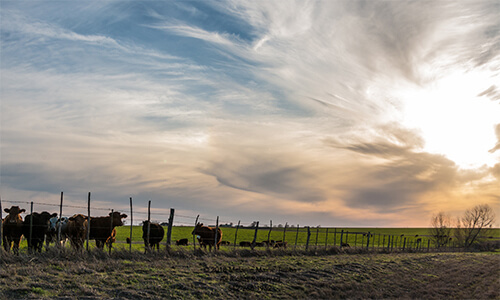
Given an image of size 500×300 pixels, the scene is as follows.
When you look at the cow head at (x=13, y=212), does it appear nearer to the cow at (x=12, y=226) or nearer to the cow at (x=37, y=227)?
the cow at (x=12, y=226)

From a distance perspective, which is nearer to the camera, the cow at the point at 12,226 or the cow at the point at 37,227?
the cow at the point at 12,226

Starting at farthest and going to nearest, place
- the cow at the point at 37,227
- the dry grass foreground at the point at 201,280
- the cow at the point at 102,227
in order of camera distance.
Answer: the cow at the point at 102,227
the cow at the point at 37,227
the dry grass foreground at the point at 201,280

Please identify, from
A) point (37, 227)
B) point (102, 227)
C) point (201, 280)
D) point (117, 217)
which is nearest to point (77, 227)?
point (37, 227)

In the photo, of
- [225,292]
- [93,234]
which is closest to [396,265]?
[225,292]

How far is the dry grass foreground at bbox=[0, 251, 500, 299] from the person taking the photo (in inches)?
502

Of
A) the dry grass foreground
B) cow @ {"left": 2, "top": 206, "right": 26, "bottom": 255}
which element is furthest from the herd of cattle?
the dry grass foreground

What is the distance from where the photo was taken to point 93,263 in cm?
1692

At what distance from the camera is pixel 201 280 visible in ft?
50.1

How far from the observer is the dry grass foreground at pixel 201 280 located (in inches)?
502

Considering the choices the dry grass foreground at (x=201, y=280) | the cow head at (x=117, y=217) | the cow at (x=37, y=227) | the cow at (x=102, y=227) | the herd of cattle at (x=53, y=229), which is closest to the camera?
the dry grass foreground at (x=201, y=280)

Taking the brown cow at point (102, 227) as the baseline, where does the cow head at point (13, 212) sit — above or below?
above

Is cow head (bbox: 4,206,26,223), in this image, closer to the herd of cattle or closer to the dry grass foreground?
the herd of cattle

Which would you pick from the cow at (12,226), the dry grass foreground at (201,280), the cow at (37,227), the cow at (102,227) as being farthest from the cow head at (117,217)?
the dry grass foreground at (201,280)

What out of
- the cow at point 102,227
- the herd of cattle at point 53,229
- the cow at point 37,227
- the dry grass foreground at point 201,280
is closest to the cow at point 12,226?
the herd of cattle at point 53,229
